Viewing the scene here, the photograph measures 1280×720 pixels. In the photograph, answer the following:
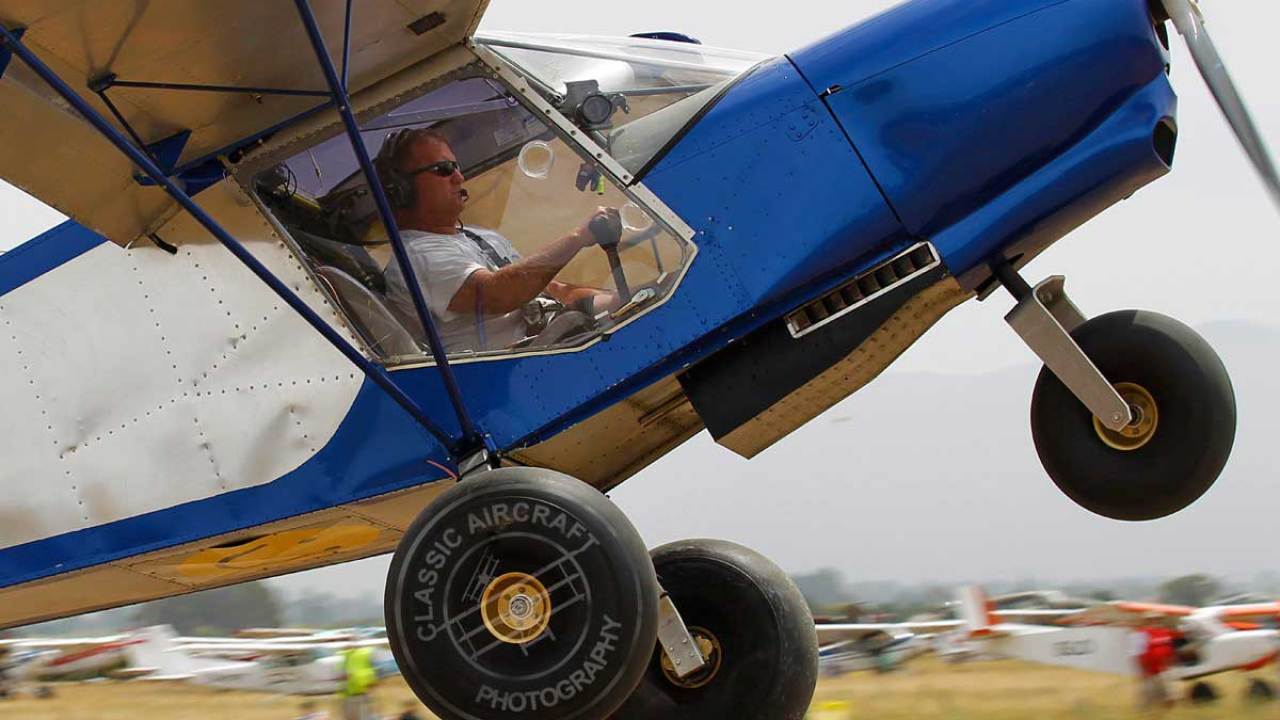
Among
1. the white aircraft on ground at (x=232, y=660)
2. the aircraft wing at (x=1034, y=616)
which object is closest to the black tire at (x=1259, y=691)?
the aircraft wing at (x=1034, y=616)

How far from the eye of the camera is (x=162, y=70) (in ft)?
18.4

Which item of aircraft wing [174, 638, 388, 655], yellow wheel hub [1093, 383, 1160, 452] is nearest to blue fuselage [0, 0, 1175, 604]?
yellow wheel hub [1093, 383, 1160, 452]

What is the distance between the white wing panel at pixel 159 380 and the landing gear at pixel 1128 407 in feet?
8.52

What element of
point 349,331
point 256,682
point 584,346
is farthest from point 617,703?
point 256,682

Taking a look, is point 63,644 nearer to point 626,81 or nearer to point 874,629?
point 874,629

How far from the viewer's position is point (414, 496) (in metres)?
5.86

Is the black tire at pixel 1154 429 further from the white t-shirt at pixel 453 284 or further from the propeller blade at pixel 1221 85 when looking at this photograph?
the white t-shirt at pixel 453 284

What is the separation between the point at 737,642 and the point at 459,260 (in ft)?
6.78

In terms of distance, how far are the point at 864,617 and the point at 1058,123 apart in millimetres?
12138

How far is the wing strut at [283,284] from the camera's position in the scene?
5.18 m

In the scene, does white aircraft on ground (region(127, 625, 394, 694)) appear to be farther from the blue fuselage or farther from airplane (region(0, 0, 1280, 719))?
the blue fuselage

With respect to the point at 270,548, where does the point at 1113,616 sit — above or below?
below

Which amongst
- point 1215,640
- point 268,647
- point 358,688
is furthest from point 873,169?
point 268,647

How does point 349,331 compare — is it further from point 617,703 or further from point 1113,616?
point 1113,616
